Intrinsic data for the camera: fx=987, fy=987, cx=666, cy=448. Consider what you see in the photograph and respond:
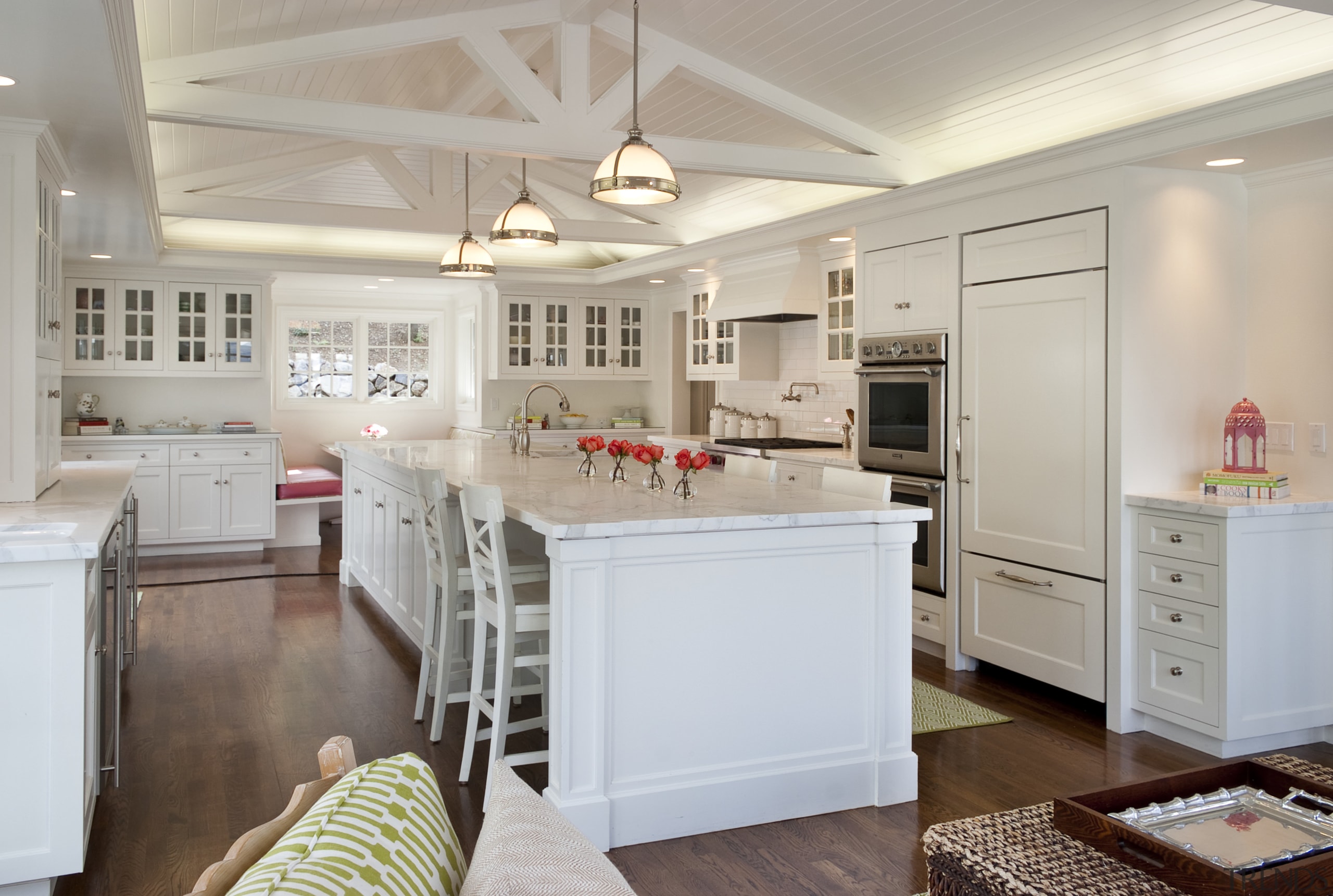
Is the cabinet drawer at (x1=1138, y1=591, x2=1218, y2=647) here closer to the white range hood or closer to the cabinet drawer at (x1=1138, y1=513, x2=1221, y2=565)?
the cabinet drawer at (x1=1138, y1=513, x2=1221, y2=565)

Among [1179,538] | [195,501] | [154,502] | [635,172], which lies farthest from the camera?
[195,501]

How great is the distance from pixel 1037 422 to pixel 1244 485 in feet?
2.72

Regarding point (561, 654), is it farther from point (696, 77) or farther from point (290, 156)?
point (290, 156)

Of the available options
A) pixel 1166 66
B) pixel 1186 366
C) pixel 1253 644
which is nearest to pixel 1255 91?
pixel 1166 66

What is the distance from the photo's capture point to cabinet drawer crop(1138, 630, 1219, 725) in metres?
3.67

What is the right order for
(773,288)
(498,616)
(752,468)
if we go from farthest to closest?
(773,288), (752,468), (498,616)

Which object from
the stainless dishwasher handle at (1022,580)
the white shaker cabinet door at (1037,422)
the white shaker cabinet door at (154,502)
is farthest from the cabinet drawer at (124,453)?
the stainless dishwasher handle at (1022,580)

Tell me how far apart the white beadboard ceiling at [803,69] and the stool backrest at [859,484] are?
160 centimetres

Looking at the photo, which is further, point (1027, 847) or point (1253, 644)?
point (1253, 644)

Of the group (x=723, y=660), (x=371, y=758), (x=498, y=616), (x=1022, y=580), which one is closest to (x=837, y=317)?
(x=1022, y=580)

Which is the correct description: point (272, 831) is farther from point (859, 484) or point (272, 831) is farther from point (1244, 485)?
point (1244, 485)

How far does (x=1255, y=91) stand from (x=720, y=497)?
2307 mm

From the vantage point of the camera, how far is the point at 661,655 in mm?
2951

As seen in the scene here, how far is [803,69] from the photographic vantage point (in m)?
4.74
